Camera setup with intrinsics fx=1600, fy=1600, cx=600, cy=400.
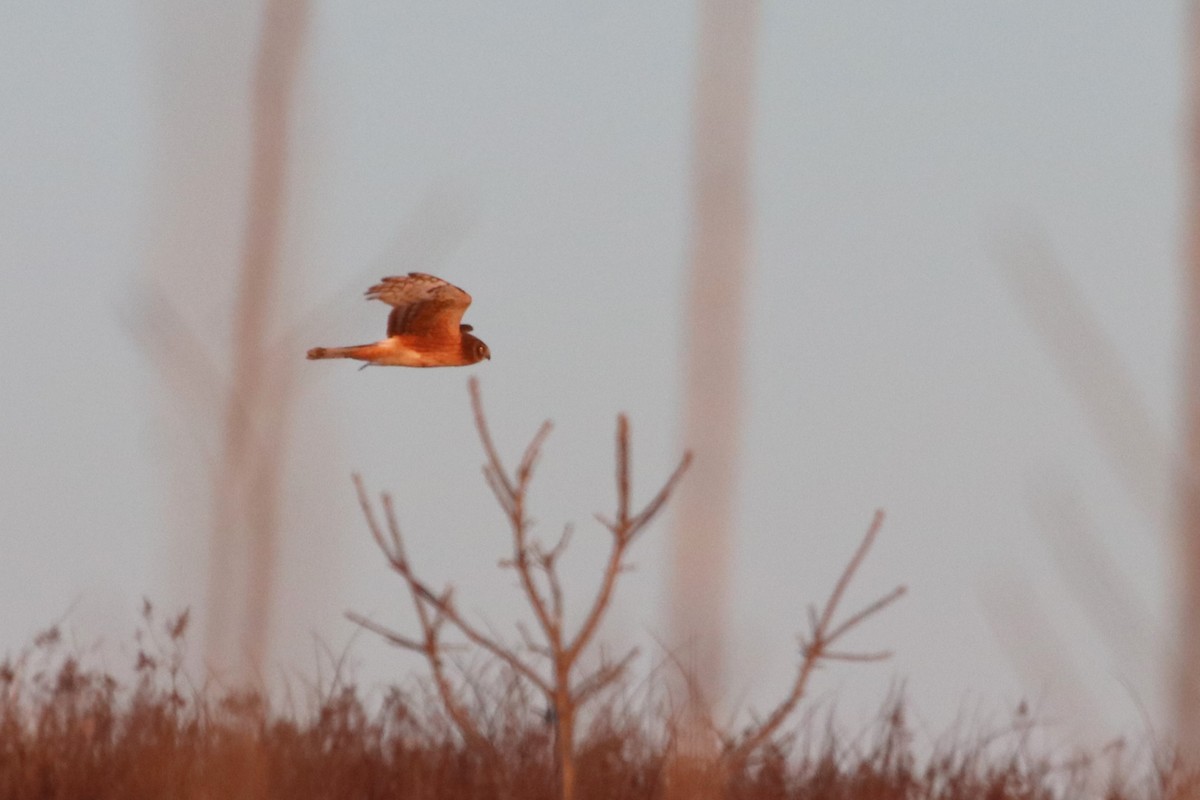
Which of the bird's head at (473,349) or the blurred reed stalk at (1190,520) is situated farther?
the bird's head at (473,349)

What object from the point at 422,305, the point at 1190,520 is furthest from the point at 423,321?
the point at 1190,520

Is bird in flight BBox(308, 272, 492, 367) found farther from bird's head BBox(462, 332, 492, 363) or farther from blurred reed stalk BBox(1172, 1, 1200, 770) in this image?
blurred reed stalk BBox(1172, 1, 1200, 770)

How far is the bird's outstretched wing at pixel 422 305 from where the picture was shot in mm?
3879

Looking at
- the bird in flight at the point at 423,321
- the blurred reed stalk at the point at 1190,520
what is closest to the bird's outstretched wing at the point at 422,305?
the bird in flight at the point at 423,321

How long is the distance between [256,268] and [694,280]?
30.2 inches

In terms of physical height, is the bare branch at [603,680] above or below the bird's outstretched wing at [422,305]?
below

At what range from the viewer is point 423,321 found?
3879mm

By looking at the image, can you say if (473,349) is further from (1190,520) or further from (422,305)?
(1190,520)

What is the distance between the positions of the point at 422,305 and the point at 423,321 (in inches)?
1.9

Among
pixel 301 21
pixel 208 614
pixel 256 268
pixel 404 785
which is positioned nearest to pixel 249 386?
pixel 256 268

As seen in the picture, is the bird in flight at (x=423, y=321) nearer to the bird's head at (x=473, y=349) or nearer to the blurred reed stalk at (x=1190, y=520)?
the bird's head at (x=473, y=349)

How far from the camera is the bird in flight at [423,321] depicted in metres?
3.85

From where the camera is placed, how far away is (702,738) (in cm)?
264

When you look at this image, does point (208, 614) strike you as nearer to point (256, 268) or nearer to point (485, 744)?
point (256, 268)
